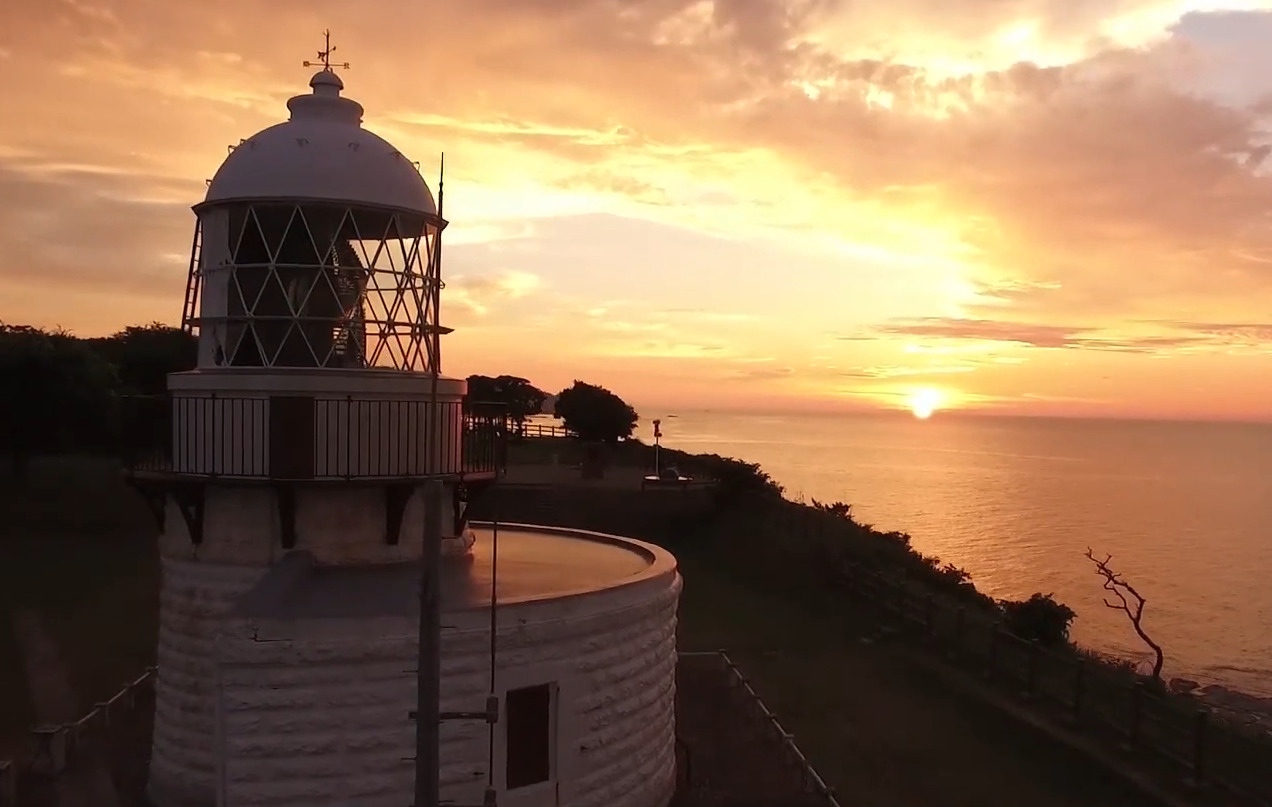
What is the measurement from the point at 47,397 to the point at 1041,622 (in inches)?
1140

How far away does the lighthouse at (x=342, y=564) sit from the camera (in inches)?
299

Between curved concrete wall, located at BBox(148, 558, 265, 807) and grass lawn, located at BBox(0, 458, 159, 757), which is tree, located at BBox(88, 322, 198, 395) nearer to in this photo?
grass lawn, located at BBox(0, 458, 159, 757)

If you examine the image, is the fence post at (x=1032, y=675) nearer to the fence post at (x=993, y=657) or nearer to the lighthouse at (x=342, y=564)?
the fence post at (x=993, y=657)

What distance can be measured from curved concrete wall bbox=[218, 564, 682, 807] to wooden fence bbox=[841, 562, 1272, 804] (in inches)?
351

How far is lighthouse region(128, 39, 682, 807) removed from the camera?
7.60 m

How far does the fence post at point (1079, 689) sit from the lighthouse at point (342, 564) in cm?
805

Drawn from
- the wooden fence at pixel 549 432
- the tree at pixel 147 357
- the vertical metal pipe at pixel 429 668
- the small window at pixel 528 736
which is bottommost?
the small window at pixel 528 736

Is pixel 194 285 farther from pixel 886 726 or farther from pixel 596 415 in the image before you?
pixel 596 415

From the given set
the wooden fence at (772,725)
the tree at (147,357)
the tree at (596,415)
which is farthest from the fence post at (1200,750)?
the tree at (596,415)

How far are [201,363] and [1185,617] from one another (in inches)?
1572

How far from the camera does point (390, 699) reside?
773 centimetres

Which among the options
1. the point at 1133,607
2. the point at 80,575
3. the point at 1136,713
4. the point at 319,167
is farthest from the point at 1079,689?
the point at 1133,607

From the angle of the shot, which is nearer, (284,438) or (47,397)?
(284,438)

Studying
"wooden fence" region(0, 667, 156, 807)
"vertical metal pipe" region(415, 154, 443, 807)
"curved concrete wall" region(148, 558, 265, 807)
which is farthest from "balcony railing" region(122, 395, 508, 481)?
"vertical metal pipe" region(415, 154, 443, 807)
